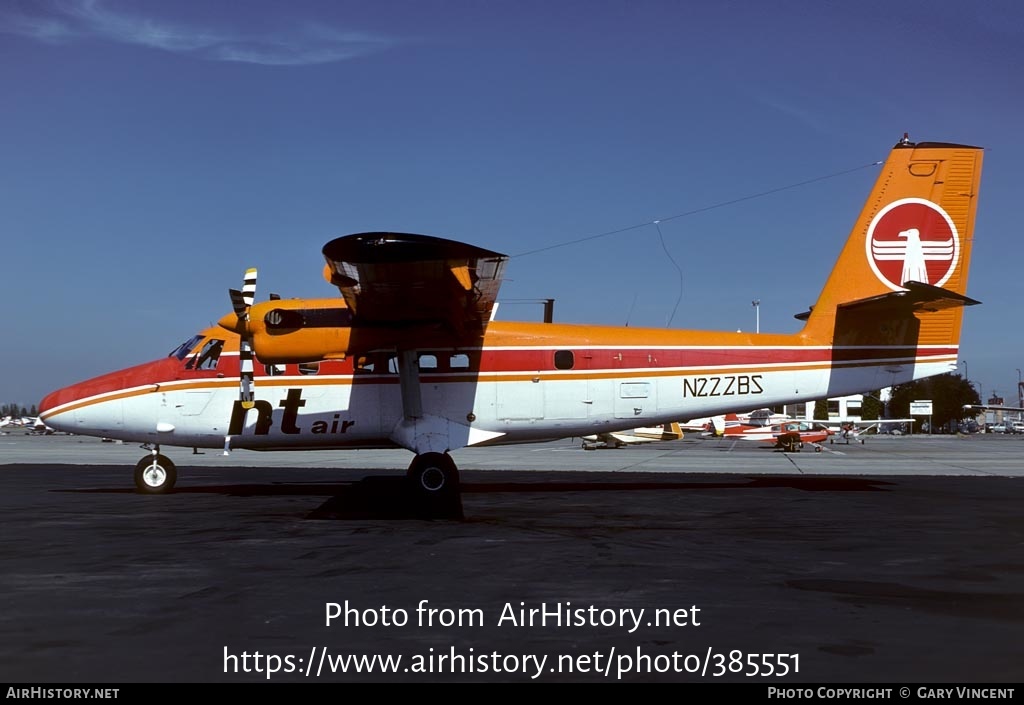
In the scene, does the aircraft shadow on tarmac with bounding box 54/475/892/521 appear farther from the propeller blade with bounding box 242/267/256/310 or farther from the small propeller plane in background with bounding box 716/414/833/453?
the small propeller plane in background with bounding box 716/414/833/453

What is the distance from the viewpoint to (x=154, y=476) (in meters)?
17.9

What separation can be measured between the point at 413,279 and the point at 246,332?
3.70 m

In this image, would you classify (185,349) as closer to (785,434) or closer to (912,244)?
(912,244)

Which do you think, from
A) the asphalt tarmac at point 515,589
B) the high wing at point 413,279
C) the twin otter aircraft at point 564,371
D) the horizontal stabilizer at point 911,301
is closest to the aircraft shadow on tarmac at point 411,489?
the asphalt tarmac at point 515,589

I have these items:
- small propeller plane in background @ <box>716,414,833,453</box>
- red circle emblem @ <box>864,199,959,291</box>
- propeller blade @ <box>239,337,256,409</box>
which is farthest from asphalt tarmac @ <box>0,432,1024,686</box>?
small propeller plane in background @ <box>716,414,833,453</box>

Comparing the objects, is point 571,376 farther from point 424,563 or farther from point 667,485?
point 424,563

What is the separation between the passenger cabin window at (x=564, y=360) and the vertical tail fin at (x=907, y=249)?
16.3ft

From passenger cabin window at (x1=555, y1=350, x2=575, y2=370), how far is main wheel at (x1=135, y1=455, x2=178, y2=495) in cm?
821

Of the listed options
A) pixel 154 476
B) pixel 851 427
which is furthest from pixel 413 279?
pixel 851 427

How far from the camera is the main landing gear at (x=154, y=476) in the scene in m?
17.9

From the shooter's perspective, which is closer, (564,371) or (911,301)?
(911,301)

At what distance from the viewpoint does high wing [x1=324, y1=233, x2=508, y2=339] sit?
42.1ft

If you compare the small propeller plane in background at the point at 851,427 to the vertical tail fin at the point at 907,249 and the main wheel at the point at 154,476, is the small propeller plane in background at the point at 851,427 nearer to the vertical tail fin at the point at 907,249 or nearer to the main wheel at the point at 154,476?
the vertical tail fin at the point at 907,249
